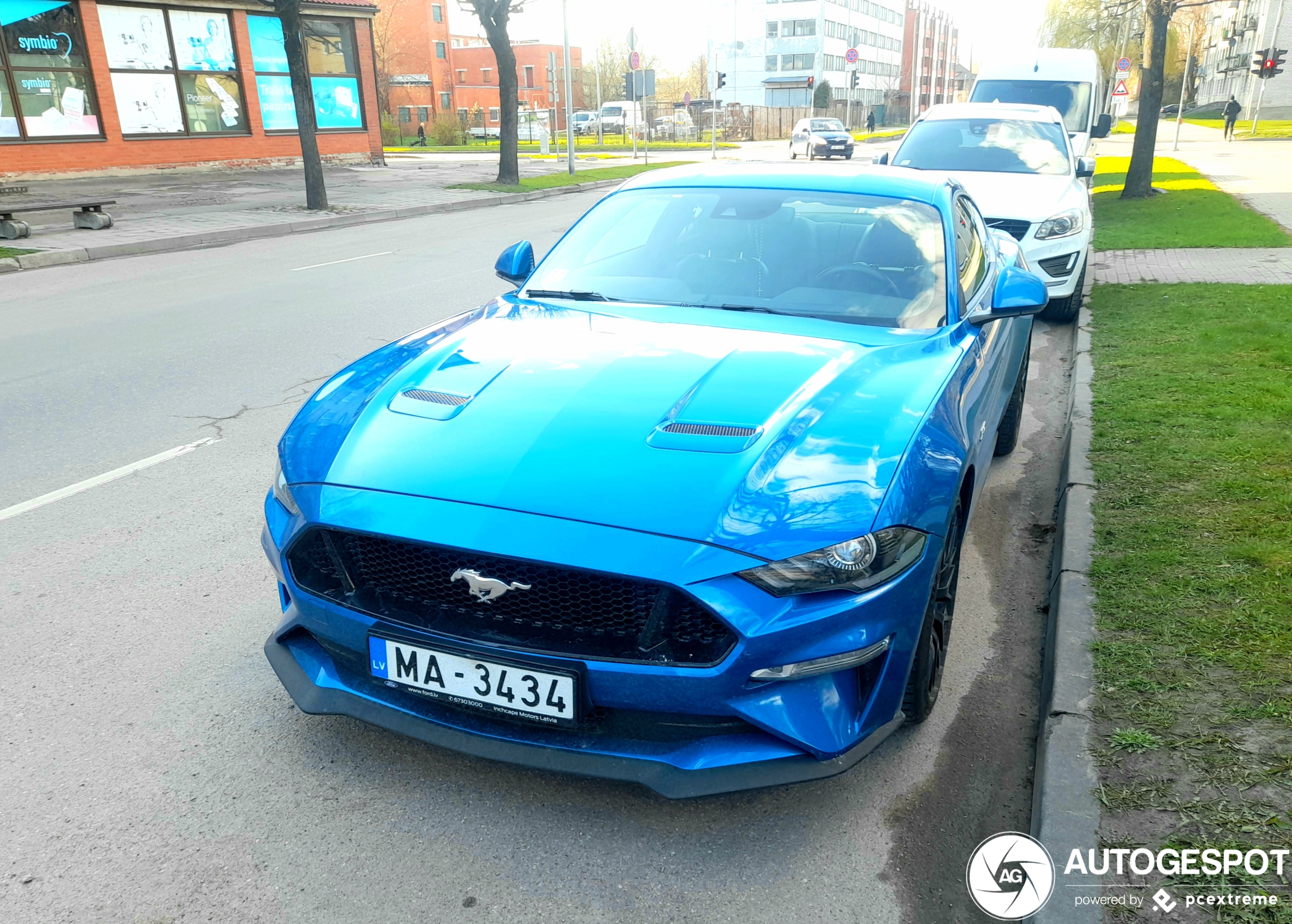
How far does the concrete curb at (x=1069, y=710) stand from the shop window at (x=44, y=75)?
2574 centimetres

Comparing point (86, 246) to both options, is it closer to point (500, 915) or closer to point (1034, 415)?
point (1034, 415)

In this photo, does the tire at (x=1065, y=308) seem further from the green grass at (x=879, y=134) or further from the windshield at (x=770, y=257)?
the green grass at (x=879, y=134)

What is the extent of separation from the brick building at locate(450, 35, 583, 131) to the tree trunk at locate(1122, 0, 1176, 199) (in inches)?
2286

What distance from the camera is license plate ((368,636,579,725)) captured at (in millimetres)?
2264

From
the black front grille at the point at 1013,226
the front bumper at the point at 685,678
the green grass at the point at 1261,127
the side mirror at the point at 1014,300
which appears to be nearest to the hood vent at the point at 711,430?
the front bumper at the point at 685,678

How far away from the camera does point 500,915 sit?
2.23 meters

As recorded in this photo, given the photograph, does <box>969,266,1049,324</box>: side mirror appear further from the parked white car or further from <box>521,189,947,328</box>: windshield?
the parked white car

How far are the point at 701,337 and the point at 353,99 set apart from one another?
30.6 metres

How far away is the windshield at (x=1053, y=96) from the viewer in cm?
1650

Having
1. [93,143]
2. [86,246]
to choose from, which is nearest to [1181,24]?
[93,143]

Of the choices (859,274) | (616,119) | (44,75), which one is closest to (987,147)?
(859,274)

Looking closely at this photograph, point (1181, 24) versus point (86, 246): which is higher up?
point (1181, 24)

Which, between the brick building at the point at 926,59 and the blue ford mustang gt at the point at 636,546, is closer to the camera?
the blue ford mustang gt at the point at 636,546

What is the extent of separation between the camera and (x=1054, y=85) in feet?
54.9
